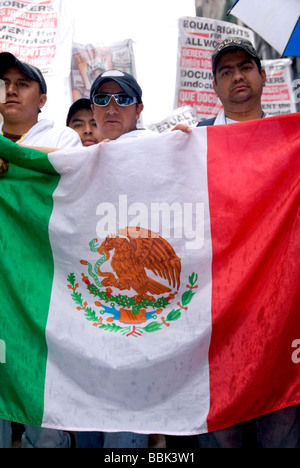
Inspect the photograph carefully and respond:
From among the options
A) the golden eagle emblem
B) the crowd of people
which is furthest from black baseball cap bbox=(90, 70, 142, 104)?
the golden eagle emblem

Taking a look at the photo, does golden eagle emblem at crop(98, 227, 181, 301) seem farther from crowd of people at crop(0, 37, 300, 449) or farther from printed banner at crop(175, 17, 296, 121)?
printed banner at crop(175, 17, 296, 121)

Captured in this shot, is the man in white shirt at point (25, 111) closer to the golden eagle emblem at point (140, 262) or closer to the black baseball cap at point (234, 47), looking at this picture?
the golden eagle emblem at point (140, 262)

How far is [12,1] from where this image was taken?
6008 mm

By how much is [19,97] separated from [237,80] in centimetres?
129

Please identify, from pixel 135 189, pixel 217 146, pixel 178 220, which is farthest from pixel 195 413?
pixel 217 146

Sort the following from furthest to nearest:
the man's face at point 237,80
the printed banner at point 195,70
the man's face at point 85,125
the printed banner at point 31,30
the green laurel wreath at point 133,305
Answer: the printed banner at point 195,70, the printed banner at point 31,30, the man's face at point 85,125, the man's face at point 237,80, the green laurel wreath at point 133,305

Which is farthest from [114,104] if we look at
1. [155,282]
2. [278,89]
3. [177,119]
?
[278,89]

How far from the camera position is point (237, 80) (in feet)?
9.93

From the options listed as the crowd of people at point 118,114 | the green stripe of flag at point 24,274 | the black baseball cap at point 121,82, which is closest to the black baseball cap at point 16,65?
the crowd of people at point 118,114

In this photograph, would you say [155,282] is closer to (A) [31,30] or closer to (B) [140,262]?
(B) [140,262]

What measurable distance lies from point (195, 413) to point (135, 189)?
107 cm

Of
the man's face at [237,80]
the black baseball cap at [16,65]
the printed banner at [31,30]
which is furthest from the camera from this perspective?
→ the printed banner at [31,30]

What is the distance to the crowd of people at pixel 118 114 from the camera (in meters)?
2.50

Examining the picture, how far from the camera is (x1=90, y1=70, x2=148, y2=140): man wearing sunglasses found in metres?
2.90
